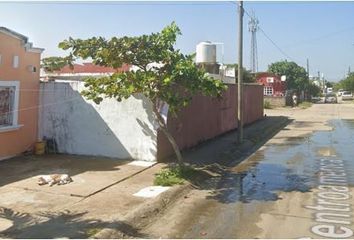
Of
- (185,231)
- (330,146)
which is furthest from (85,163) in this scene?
(330,146)

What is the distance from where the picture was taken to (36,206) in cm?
821

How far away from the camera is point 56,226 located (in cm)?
705

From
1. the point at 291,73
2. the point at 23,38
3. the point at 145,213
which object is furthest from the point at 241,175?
the point at 291,73

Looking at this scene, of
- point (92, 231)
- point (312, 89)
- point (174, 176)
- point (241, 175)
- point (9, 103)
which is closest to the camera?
point (92, 231)

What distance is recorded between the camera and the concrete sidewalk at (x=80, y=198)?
700 centimetres

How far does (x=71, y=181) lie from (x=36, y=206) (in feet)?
6.54

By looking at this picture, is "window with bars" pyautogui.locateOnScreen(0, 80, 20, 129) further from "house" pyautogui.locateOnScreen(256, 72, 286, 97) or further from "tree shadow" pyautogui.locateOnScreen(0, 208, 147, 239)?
"house" pyautogui.locateOnScreen(256, 72, 286, 97)

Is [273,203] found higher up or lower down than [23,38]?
lower down

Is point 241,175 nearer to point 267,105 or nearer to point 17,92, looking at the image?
point 17,92

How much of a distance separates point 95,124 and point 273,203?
6.54 meters

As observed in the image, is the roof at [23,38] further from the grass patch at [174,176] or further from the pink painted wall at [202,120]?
the grass patch at [174,176]

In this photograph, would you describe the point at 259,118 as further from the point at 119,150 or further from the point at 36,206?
the point at 36,206

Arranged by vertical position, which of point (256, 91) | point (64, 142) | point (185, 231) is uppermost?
point (256, 91)

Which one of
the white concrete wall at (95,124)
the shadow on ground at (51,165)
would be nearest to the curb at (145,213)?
the shadow on ground at (51,165)
